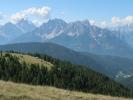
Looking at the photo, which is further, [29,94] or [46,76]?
[46,76]

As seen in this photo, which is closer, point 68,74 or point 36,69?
point 36,69

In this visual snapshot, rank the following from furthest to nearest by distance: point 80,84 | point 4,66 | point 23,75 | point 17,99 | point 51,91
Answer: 1. point 80,84
2. point 4,66
3. point 23,75
4. point 51,91
5. point 17,99

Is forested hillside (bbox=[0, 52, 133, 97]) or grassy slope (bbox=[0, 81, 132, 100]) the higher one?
grassy slope (bbox=[0, 81, 132, 100])

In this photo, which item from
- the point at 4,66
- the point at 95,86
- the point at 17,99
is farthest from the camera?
the point at 95,86

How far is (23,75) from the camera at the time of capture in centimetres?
12825

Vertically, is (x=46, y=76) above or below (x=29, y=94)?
below

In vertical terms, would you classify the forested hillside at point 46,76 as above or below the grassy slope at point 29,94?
below

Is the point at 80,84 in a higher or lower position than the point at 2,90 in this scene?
lower

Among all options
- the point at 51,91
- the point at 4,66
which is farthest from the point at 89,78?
the point at 51,91

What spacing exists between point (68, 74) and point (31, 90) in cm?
15491

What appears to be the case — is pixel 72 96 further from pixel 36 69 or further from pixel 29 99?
pixel 36 69

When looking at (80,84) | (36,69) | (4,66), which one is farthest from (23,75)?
(80,84)

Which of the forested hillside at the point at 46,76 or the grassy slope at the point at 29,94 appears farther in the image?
the forested hillside at the point at 46,76

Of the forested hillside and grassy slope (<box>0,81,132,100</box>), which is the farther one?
the forested hillside
